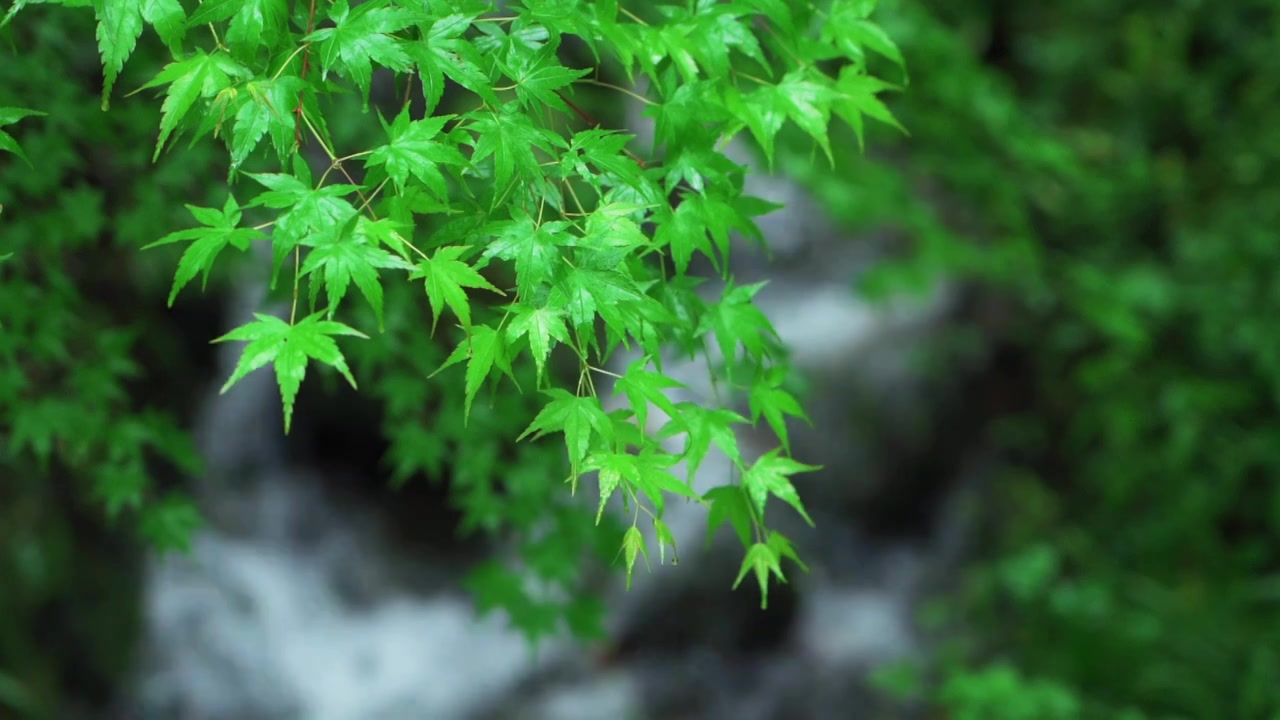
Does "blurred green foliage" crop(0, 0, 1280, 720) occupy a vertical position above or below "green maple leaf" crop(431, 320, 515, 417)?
above

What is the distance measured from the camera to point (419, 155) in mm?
1349

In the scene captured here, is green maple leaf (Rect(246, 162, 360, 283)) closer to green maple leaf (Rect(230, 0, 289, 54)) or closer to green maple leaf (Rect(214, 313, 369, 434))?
green maple leaf (Rect(214, 313, 369, 434))

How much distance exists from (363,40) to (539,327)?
45 cm

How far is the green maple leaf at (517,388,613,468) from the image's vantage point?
4.53 ft

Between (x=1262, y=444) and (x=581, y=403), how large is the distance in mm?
4244

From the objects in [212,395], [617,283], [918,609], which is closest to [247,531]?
[212,395]

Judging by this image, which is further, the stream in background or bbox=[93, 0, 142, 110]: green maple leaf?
the stream in background

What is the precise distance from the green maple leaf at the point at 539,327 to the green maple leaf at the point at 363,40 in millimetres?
363

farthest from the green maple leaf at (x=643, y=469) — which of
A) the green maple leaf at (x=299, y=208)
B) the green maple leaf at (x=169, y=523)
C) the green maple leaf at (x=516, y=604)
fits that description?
the green maple leaf at (x=169, y=523)

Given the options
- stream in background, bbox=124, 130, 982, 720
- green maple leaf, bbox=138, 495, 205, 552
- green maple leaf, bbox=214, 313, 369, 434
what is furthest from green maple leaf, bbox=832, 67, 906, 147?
stream in background, bbox=124, 130, 982, 720

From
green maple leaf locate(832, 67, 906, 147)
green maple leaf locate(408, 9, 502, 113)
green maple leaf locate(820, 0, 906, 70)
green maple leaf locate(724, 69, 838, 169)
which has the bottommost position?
green maple leaf locate(408, 9, 502, 113)

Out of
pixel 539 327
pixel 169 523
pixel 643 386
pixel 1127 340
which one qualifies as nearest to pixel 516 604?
pixel 169 523

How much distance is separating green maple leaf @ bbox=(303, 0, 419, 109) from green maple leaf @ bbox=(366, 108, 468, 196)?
0.23ft

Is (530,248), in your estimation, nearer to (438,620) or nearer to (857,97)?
(857,97)
